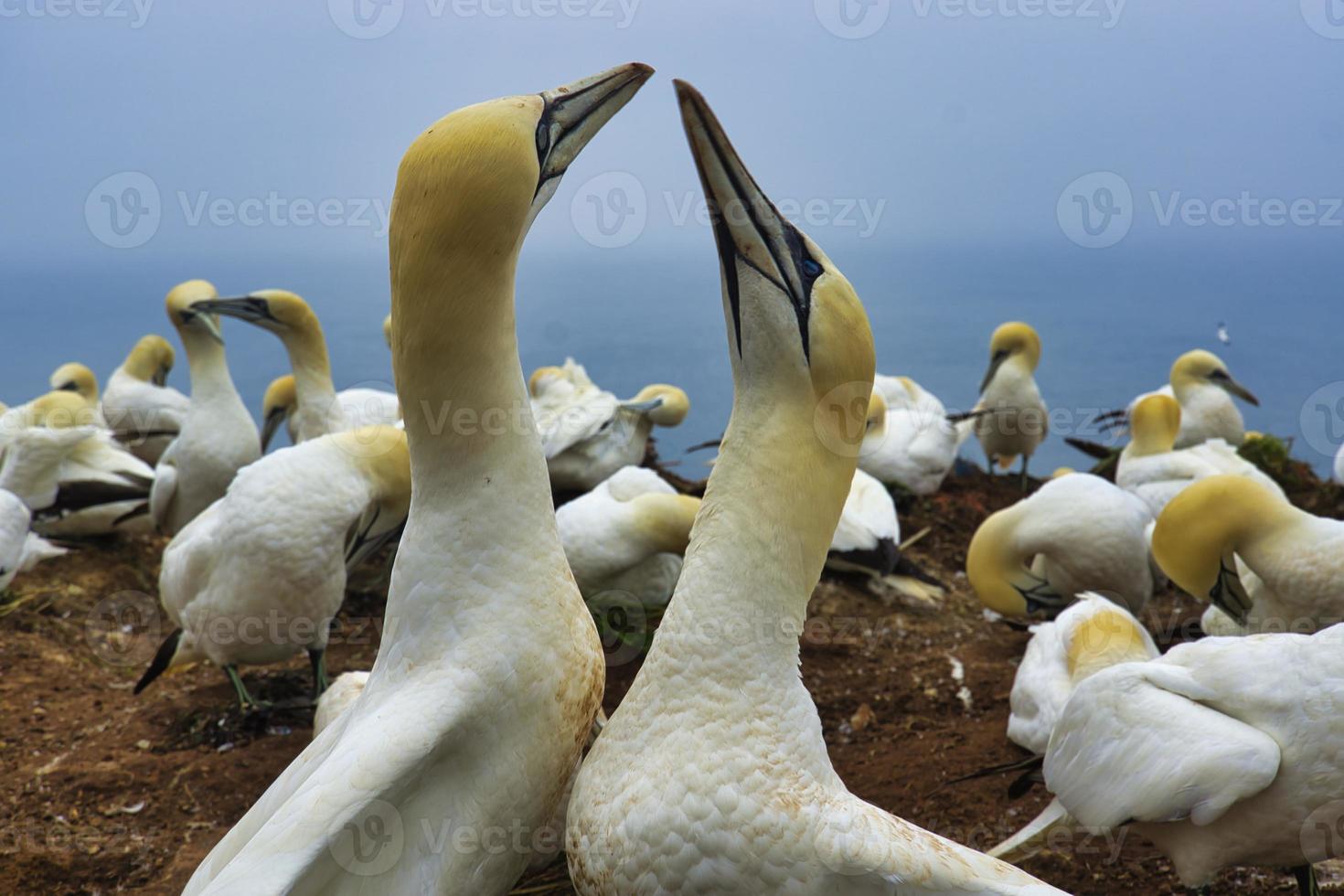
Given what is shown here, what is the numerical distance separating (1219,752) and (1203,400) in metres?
6.71

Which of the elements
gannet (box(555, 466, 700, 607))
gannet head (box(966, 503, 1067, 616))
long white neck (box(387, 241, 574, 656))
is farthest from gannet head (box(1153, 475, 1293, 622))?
long white neck (box(387, 241, 574, 656))

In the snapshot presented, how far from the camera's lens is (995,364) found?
9555 mm

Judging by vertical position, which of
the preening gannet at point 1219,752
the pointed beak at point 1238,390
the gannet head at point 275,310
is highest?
the gannet head at point 275,310

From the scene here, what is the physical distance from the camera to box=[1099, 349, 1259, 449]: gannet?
870cm

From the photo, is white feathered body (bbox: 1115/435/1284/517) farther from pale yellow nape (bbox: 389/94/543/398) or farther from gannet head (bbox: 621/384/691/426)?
pale yellow nape (bbox: 389/94/543/398)

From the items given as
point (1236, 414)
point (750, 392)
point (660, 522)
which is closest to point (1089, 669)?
point (660, 522)

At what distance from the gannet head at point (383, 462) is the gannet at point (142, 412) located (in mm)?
5372

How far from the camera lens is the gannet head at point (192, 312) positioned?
686cm

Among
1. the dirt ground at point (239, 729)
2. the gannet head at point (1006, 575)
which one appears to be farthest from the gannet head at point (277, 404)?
the gannet head at point (1006, 575)

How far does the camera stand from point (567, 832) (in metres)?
2.15

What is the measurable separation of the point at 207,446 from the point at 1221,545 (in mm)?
4969

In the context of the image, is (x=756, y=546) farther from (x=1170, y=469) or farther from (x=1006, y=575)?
(x=1170, y=469)

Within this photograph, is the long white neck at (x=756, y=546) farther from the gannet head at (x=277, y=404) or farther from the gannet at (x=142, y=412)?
the gannet at (x=142, y=412)

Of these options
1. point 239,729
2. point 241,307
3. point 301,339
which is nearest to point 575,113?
point 239,729
